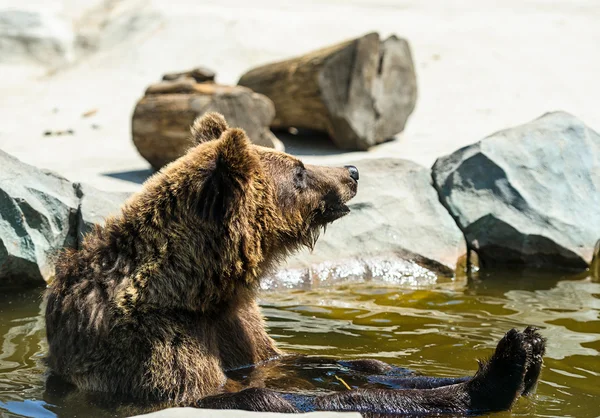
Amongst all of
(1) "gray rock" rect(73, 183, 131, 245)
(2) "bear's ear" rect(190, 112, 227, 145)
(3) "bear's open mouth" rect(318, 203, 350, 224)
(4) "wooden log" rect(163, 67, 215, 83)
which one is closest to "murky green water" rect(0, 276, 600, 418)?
(1) "gray rock" rect(73, 183, 131, 245)

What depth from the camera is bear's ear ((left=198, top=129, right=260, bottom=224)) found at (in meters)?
4.64

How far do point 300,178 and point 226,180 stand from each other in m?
0.80

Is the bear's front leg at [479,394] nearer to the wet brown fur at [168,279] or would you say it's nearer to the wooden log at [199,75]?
the wet brown fur at [168,279]

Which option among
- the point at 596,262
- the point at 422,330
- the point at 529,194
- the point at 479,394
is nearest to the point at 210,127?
→ the point at 479,394

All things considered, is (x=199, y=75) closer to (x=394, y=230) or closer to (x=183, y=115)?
(x=183, y=115)

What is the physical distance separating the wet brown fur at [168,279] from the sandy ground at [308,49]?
5852 mm

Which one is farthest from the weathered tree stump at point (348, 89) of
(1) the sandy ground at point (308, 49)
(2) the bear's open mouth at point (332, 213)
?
(2) the bear's open mouth at point (332, 213)

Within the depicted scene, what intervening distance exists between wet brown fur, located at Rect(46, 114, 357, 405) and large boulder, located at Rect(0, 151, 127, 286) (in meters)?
2.58

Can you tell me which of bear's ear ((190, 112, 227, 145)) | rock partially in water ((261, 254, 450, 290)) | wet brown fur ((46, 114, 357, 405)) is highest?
bear's ear ((190, 112, 227, 145))

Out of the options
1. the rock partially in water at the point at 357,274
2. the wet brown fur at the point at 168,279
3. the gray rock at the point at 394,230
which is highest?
the wet brown fur at the point at 168,279

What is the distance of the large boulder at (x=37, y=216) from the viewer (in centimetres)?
755

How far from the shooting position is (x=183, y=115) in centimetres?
1085

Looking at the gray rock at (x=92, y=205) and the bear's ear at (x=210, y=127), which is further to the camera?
the gray rock at (x=92, y=205)

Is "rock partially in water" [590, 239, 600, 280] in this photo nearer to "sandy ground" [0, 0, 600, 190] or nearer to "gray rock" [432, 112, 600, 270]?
"gray rock" [432, 112, 600, 270]
